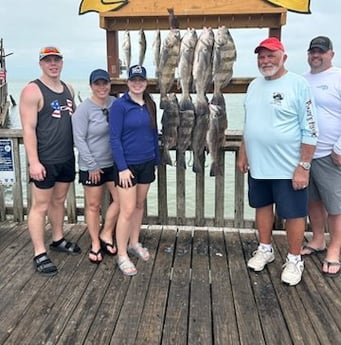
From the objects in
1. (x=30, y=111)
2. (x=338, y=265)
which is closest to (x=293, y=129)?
(x=338, y=265)

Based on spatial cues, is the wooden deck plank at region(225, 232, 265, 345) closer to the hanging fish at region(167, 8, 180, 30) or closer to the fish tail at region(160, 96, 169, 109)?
the fish tail at region(160, 96, 169, 109)

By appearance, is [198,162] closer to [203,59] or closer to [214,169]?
[214,169]

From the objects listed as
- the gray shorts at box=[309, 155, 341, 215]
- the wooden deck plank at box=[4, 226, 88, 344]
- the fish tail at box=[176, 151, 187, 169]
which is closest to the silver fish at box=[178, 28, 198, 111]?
the fish tail at box=[176, 151, 187, 169]

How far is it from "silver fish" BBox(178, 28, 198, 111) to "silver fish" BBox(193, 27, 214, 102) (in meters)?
0.04

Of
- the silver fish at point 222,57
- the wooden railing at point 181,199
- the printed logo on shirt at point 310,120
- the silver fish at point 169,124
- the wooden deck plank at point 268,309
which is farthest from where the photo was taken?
the wooden railing at point 181,199

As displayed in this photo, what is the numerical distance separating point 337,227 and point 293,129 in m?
0.91

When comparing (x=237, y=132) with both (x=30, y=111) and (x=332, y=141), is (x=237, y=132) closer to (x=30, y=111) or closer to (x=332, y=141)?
(x=332, y=141)

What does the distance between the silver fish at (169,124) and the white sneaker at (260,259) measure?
3.39 feet

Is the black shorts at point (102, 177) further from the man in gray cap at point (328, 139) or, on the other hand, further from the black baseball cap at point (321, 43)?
the black baseball cap at point (321, 43)

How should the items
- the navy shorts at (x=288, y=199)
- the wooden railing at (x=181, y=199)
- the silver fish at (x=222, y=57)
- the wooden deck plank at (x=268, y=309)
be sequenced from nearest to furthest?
the wooden deck plank at (x=268, y=309) < the navy shorts at (x=288, y=199) < the silver fish at (x=222, y=57) < the wooden railing at (x=181, y=199)

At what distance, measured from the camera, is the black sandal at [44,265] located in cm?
311

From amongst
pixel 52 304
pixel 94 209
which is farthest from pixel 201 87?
pixel 52 304

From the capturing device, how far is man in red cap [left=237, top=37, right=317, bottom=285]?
9.00 ft

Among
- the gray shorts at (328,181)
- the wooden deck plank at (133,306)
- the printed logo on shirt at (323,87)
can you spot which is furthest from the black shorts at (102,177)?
the printed logo on shirt at (323,87)
